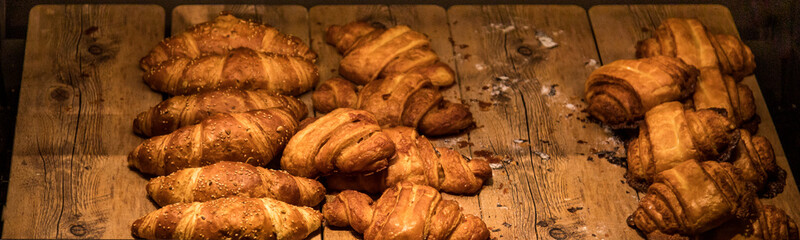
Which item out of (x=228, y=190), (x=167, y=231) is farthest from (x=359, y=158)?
(x=167, y=231)

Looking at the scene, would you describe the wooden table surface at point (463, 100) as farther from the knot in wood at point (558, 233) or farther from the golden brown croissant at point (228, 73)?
the golden brown croissant at point (228, 73)

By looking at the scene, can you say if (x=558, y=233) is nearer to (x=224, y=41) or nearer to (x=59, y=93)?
(x=224, y=41)

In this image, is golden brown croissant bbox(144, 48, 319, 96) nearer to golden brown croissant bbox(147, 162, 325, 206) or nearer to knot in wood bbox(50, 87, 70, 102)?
knot in wood bbox(50, 87, 70, 102)

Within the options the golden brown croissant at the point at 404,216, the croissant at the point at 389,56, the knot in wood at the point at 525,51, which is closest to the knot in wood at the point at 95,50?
the croissant at the point at 389,56

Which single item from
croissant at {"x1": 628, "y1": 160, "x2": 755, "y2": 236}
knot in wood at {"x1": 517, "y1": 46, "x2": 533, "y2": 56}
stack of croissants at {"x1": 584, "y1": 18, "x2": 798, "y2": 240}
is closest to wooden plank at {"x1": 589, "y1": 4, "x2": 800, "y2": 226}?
stack of croissants at {"x1": 584, "y1": 18, "x2": 798, "y2": 240}

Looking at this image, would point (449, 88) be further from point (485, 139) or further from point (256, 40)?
point (256, 40)

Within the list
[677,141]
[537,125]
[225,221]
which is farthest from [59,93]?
[677,141]

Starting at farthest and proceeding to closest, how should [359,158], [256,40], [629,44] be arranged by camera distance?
[629,44], [256,40], [359,158]
